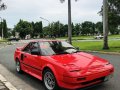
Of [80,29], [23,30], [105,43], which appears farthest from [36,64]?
[80,29]

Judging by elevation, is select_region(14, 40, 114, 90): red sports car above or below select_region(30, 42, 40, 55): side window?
below

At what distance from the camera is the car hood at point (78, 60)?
693 cm

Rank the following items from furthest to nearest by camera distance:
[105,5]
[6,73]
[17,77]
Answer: [105,5] < [6,73] < [17,77]

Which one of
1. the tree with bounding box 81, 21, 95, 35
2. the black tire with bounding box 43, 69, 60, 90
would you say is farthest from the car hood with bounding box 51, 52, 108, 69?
the tree with bounding box 81, 21, 95, 35

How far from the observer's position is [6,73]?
10.6m

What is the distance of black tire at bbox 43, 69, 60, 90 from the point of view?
23.2ft

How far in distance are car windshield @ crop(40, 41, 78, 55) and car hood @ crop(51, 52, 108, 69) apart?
1.25ft

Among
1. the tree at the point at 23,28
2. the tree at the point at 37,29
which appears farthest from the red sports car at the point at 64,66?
the tree at the point at 37,29

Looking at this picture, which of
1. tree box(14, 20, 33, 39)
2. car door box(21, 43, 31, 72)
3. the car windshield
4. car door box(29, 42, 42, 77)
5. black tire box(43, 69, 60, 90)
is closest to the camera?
black tire box(43, 69, 60, 90)

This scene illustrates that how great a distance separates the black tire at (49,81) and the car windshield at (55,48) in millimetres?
838

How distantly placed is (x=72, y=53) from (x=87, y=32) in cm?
11624

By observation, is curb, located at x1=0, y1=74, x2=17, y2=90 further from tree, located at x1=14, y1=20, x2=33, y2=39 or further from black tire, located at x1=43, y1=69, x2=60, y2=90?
tree, located at x1=14, y1=20, x2=33, y2=39

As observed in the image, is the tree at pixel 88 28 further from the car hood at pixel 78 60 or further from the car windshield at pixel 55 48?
the car hood at pixel 78 60

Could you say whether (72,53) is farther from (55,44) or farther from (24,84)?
(24,84)
